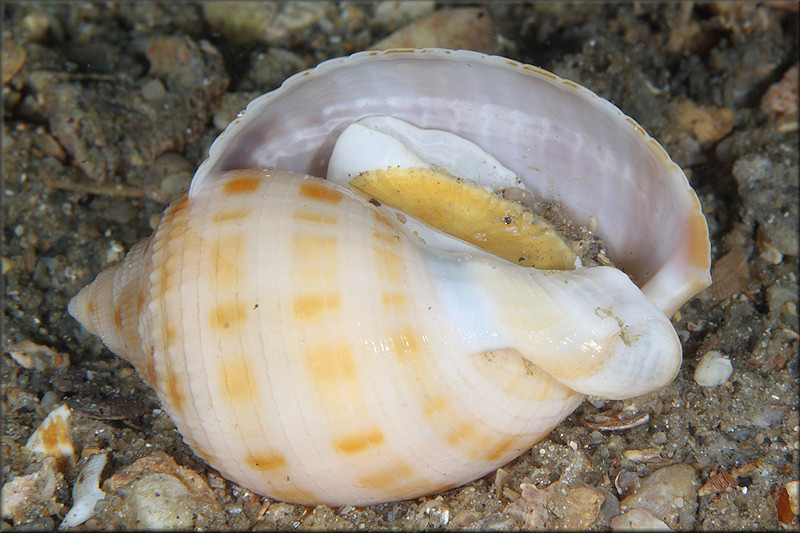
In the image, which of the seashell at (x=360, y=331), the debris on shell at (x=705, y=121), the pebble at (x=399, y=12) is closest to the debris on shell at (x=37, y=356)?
the seashell at (x=360, y=331)

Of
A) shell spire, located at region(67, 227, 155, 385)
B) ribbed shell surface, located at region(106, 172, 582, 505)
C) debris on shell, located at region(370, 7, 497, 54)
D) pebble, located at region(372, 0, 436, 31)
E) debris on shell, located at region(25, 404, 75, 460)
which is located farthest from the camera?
pebble, located at region(372, 0, 436, 31)

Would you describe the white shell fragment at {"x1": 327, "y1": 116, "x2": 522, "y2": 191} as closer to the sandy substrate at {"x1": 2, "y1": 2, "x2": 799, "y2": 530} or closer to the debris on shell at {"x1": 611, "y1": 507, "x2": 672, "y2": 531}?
the sandy substrate at {"x1": 2, "y1": 2, "x2": 799, "y2": 530}

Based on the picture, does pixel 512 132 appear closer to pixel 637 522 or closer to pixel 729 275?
pixel 729 275

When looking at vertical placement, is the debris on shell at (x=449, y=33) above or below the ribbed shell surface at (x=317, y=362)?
above

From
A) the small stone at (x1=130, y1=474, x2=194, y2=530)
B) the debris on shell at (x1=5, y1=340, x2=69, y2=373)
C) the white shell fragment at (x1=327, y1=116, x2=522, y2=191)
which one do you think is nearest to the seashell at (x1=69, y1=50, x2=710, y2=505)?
the small stone at (x1=130, y1=474, x2=194, y2=530)

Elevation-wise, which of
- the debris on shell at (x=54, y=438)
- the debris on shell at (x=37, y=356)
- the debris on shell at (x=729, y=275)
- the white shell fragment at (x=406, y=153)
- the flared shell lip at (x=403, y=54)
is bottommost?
the debris on shell at (x=729, y=275)

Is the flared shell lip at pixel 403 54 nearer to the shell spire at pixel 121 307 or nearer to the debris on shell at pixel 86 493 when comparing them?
the shell spire at pixel 121 307
